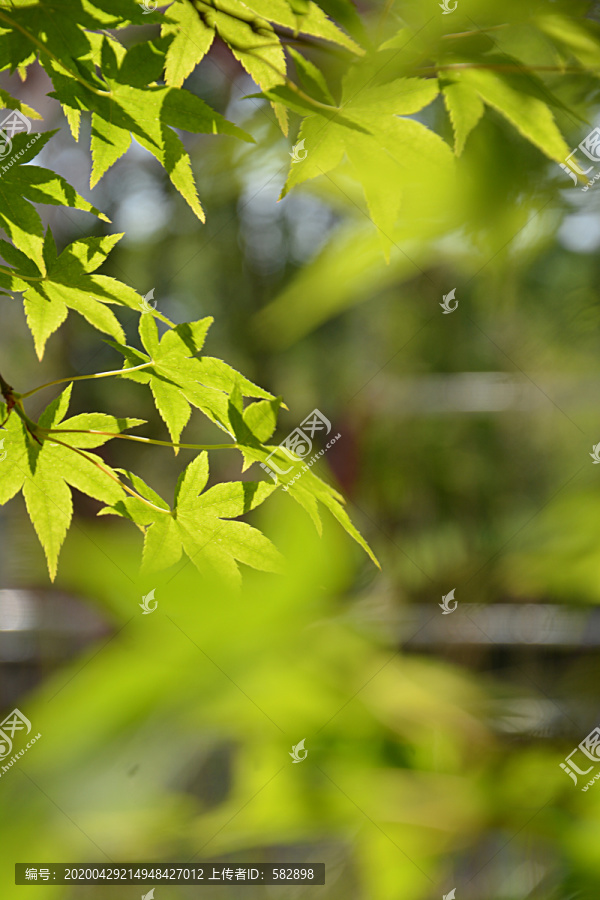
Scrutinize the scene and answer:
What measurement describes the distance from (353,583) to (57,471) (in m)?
0.66

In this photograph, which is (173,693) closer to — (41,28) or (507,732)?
(41,28)

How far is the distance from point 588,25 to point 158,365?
0.23 metres

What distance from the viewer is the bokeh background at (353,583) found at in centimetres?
25

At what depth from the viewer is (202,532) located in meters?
0.26

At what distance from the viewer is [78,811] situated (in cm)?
22

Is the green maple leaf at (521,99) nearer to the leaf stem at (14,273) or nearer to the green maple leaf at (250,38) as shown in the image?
the green maple leaf at (250,38)

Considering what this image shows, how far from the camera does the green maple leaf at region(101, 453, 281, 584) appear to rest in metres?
0.26

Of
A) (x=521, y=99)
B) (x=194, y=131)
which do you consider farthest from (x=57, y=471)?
(x=521, y=99)

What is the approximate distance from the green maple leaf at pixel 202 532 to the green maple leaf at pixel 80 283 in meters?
0.07

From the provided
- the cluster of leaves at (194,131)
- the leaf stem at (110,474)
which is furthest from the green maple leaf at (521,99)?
the leaf stem at (110,474)

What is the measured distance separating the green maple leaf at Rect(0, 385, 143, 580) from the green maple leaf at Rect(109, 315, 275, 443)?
0.02 m
